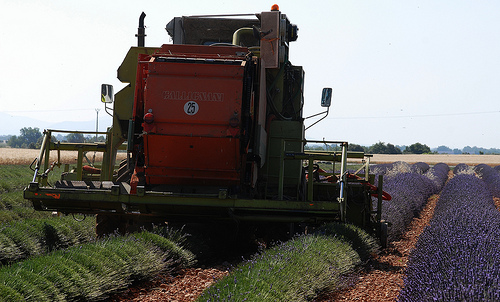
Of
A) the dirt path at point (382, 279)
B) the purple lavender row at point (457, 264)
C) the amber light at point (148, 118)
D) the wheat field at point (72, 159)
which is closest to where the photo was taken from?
the purple lavender row at point (457, 264)

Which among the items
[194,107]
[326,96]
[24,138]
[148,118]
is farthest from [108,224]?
[24,138]

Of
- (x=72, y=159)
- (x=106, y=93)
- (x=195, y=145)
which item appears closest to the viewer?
(x=195, y=145)

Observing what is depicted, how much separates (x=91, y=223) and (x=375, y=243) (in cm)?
489

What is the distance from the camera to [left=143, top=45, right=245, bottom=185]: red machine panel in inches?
301

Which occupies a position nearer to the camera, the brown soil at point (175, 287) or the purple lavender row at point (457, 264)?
the purple lavender row at point (457, 264)

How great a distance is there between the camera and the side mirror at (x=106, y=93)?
28.1ft

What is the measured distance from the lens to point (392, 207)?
41.2ft

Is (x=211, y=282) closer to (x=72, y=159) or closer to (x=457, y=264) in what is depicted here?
(x=457, y=264)

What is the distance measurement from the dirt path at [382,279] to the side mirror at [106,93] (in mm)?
4279

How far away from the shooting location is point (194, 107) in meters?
7.67

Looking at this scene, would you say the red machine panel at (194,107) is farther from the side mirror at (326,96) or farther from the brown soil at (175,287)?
the side mirror at (326,96)

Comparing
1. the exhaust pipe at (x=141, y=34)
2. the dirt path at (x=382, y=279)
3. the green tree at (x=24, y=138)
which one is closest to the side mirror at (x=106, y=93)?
the exhaust pipe at (x=141, y=34)

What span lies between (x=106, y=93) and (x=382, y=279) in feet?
15.1

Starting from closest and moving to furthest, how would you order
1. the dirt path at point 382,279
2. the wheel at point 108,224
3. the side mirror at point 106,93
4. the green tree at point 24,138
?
1. the dirt path at point 382,279
2. the side mirror at point 106,93
3. the wheel at point 108,224
4. the green tree at point 24,138
